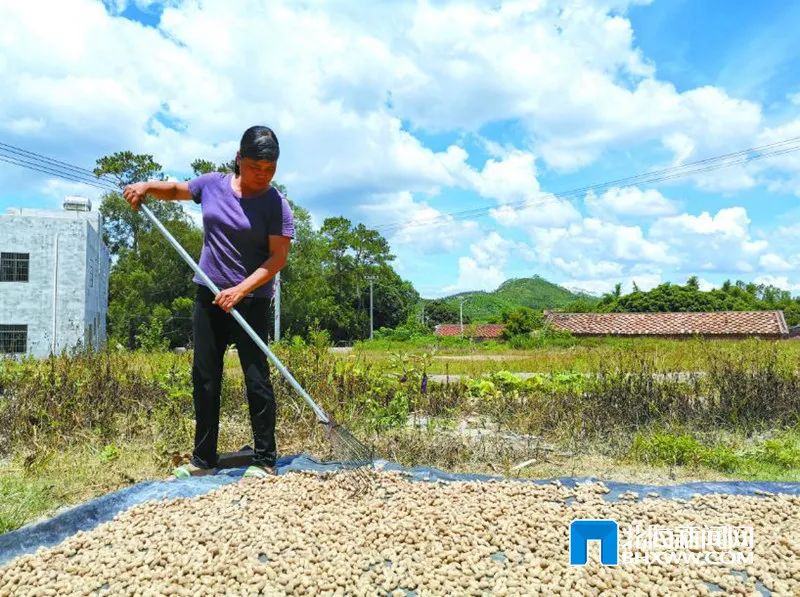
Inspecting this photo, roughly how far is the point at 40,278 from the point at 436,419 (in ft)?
52.8

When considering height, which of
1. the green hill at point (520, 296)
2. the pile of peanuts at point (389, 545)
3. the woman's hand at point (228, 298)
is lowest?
the pile of peanuts at point (389, 545)

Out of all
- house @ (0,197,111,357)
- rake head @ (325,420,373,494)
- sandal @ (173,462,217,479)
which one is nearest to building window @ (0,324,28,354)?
house @ (0,197,111,357)

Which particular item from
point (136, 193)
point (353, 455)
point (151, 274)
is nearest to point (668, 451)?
point (353, 455)

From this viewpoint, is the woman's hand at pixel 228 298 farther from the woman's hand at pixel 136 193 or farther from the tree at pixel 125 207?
the tree at pixel 125 207

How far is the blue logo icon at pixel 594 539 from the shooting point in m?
2.12

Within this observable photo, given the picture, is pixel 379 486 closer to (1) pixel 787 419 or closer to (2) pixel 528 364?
(1) pixel 787 419

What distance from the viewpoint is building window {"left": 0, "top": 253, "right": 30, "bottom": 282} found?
674 inches

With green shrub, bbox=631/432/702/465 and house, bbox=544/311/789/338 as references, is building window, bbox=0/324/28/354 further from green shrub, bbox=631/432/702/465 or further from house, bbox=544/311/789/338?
house, bbox=544/311/789/338

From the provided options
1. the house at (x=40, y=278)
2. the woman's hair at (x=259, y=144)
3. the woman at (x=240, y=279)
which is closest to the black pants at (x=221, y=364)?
the woman at (x=240, y=279)

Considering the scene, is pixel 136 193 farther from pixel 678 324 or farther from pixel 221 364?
pixel 678 324

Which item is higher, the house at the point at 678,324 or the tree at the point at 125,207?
the tree at the point at 125,207

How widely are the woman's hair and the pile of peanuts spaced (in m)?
1.45

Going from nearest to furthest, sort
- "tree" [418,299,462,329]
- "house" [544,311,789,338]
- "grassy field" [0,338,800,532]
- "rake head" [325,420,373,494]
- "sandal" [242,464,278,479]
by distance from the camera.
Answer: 1. "rake head" [325,420,373,494]
2. "sandal" [242,464,278,479]
3. "grassy field" [0,338,800,532]
4. "house" [544,311,789,338]
5. "tree" [418,299,462,329]

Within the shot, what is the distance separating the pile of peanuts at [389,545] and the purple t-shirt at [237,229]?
970 mm
